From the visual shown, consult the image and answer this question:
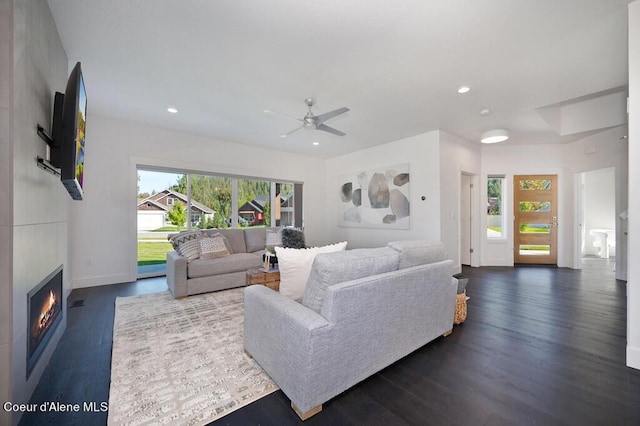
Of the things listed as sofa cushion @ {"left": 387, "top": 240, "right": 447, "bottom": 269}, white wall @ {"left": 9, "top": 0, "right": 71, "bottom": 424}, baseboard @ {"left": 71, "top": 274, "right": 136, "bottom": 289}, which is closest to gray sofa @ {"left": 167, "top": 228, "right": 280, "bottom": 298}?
baseboard @ {"left": 71, "top": 274, "right": 136, "bottom": 289}

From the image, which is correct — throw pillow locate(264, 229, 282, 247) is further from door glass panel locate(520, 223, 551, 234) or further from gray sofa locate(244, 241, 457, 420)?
door glass panel locate(520, 223, 551, 234)

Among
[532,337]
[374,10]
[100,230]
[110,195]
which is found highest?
[374,10]

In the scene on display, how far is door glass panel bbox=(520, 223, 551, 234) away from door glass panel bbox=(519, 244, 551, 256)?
30 cm

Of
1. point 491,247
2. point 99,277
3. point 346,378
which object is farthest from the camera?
point 491,247

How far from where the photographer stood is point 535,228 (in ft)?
18.7

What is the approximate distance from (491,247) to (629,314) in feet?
13.2

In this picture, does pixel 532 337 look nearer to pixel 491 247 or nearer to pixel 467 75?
pixel 467 75

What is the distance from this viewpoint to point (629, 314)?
190cm

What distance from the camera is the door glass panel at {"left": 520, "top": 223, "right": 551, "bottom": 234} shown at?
564cm

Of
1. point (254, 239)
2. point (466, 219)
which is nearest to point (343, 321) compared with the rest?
point (254, 239)

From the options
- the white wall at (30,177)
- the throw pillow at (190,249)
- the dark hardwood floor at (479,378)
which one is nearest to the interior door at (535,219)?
the dark hardwood floor at (479,378)

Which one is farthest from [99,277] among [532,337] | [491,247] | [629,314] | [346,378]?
[491,247]

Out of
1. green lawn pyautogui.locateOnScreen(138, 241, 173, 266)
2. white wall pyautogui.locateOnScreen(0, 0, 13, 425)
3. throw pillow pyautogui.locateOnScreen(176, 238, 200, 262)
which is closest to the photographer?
white wall pyautogui.locateOnScreen(0, 0, 13, 425)

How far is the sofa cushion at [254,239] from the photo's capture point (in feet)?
15.4
